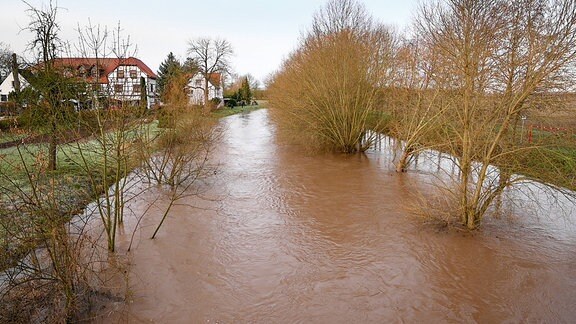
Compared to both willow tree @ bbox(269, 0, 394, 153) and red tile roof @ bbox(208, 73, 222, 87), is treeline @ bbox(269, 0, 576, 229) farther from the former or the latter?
red tile roof @ bbox(208, 73, 222, 87)

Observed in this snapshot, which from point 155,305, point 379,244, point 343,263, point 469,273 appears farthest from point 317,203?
point 155,305

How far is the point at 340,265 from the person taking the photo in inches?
316

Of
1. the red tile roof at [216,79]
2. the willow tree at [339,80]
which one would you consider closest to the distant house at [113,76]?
the willow tree at [339,80]

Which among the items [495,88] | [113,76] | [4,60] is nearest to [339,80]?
[495,88]

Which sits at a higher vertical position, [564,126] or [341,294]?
[564,126]

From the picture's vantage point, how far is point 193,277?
7516mm

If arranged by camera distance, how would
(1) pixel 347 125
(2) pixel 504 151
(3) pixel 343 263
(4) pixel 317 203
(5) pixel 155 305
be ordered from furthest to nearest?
(1) pixel 347 125 → (4) pixel 317 203 → (2) pixel 504 151 → (3) pixel 343 263 → (5) pixel 155 305

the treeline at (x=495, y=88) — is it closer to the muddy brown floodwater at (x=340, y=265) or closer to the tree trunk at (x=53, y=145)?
the muddy brown floodwater at (x=340, y=265)

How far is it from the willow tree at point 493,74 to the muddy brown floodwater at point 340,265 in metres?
1.65

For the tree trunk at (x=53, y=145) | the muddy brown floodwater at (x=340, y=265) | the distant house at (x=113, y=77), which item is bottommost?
the muddy brown floodwater at (x=340, y=265)

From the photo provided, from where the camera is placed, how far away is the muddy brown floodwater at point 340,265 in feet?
21.2

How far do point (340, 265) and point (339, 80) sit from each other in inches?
Answer: 505

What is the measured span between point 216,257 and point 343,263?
2.77 meters

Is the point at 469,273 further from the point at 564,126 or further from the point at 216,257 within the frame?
the point at 216,257
